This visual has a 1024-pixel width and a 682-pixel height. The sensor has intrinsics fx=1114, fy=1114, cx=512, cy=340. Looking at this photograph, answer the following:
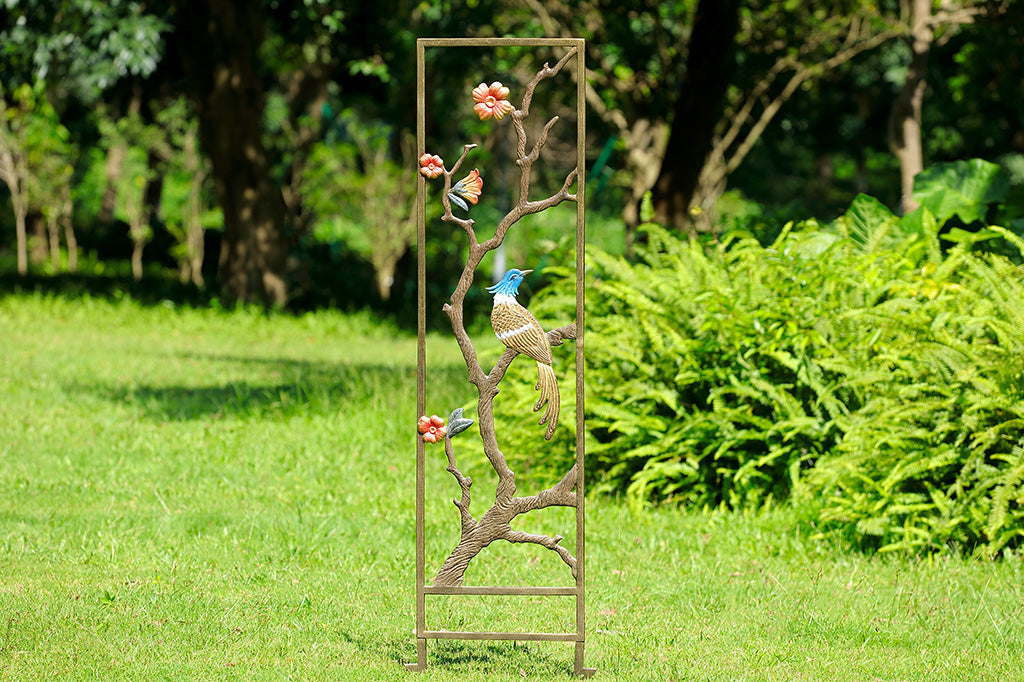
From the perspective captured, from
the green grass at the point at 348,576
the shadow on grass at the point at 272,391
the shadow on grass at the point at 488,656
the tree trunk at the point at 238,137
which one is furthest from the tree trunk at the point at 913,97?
the shadow on grass at the point at 488,656

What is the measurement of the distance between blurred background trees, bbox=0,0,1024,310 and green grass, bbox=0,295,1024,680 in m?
3.18

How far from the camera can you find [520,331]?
3.43m

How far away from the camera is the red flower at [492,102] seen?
3.42 meters

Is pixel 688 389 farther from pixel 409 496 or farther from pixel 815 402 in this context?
pixel 409 496

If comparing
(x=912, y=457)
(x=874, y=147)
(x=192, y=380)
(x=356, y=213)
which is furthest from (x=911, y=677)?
(x=874, y=147)

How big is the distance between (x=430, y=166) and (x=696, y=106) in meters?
7.94

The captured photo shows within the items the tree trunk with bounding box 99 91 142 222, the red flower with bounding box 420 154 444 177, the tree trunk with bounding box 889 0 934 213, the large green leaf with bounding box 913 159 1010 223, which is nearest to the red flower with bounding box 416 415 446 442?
the red flower with bounding box 420 154 444 177

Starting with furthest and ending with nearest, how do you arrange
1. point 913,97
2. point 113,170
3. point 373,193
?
point 113,170, point 373,193, point 913,97

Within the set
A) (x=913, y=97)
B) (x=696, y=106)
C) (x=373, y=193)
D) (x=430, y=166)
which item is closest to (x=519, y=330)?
(x=430, y=166)

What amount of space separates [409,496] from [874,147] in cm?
2857

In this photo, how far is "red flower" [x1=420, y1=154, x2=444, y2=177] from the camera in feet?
11.1

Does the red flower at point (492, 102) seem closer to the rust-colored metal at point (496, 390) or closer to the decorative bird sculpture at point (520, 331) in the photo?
the rust-colored metal at point (496, 390)

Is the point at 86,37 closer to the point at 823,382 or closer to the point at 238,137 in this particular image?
the point at 238,137

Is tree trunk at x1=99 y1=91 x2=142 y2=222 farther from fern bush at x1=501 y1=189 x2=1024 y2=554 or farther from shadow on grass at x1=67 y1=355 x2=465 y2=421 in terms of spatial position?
fern bush at x1=501 y1=189 x2=1024 y2=554
